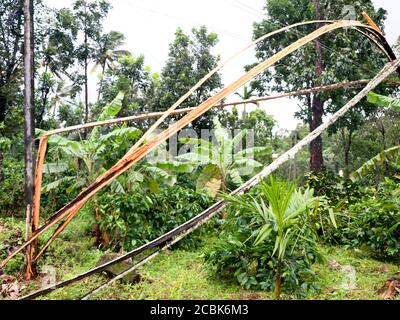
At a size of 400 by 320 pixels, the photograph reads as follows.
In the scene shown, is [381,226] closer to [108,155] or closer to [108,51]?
[108,155]

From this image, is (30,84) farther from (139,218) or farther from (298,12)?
(298,12)

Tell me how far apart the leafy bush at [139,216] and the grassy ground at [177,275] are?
1.38 feet

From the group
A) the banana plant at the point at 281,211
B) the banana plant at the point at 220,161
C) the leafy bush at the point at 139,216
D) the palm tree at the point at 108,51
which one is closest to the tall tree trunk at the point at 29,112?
the leafy bush at the point at 139,216

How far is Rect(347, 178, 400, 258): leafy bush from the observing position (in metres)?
5.16

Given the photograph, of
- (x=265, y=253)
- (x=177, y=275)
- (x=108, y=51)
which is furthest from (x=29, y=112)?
(x=108, y=51)

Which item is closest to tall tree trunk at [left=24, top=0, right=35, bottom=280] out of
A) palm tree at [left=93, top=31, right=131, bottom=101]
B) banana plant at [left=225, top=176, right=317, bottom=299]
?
banana plant at [left=225, top=176, right=317, bottom=299]

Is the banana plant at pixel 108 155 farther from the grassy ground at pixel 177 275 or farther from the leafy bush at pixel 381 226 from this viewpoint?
the leafy bush at pixel 381 226

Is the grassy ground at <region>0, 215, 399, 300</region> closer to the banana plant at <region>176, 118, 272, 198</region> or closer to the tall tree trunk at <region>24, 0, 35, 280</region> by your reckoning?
the tall tree trunk at <region>24, 0, 35, 280</region>

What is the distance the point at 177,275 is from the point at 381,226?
3042mm

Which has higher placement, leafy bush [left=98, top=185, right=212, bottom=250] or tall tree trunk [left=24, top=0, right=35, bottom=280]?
tall tree trunk [left=24, top=0, right=35, bottom=280]

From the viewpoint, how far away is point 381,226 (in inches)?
215

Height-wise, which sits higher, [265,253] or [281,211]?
[281,211]

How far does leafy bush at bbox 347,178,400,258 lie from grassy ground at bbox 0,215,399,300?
23 centimetres
